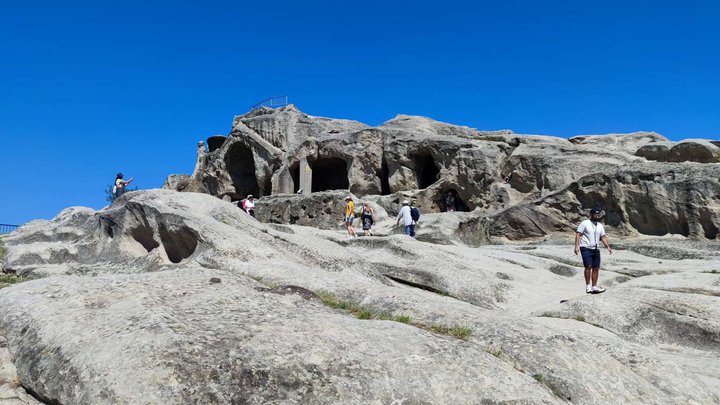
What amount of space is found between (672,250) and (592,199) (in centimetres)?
585

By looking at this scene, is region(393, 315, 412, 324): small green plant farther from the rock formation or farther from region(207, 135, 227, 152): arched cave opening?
region(207, 135, 227, 152): arched cave opening

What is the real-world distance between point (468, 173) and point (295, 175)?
14.6 meters

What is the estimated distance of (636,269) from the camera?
16.9 m

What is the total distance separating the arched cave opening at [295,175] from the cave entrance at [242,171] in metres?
8.24

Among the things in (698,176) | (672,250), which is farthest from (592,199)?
(672,250)

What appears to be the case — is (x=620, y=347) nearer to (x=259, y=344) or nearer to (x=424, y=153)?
(x=259, y=344)

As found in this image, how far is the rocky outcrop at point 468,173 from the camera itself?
81.5ft

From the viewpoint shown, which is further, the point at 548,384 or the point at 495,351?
the point at 495,351

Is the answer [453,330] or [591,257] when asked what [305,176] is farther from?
[453,330]

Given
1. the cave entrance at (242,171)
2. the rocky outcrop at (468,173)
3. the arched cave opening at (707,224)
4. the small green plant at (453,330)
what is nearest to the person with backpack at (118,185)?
the rocky outcrop at (468,173)

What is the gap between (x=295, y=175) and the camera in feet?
155

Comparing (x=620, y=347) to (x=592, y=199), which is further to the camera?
(x=592, y=199)

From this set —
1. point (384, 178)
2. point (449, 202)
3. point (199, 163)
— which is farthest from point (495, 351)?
point (199, 163)

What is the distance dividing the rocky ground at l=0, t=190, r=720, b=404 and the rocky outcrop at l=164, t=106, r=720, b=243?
1213 cm
